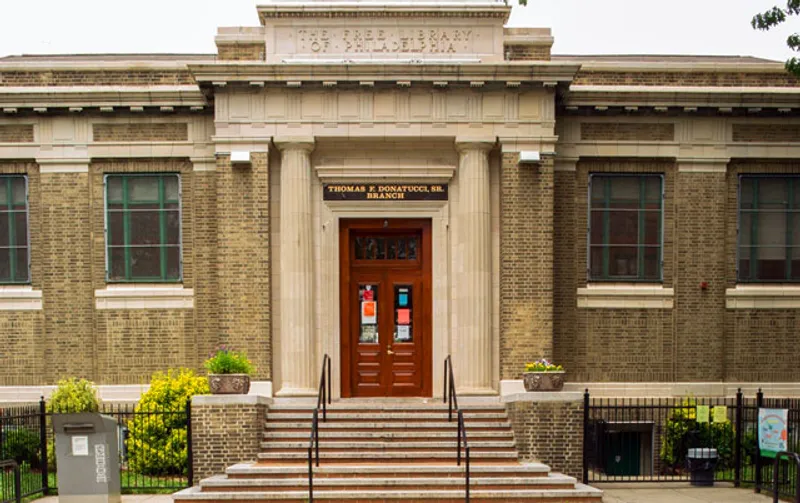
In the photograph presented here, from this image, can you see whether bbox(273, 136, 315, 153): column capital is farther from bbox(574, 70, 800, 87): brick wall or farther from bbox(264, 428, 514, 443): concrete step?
bbox(574, 70, 800, 87): brick wall

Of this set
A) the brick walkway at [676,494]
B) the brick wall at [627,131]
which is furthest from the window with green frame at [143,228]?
the brick walkway at [676,494]

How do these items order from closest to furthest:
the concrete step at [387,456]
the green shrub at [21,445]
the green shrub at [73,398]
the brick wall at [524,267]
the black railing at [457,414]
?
the black railing at [457,414]
the concrete step at [387,456]
the green shrub at [21,445]
the green shrub at [73,398]
the brick wall at [524,267]

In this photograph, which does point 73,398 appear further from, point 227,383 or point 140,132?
point 140,132

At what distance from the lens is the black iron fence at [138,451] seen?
12.6 m

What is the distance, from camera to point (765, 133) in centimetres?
1564

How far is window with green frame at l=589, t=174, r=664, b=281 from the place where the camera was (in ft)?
51.4

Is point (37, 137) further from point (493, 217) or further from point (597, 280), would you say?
point (597, 280)

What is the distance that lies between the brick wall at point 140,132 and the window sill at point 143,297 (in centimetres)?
314

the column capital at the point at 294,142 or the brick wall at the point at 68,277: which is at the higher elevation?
the column capital at the point at 294,142

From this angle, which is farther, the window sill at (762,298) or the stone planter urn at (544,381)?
the window sill at (762,298)

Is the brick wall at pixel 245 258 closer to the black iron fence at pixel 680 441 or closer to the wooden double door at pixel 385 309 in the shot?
the wooden double door at pixel 385 309

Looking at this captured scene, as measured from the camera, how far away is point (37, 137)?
1533 centimetres

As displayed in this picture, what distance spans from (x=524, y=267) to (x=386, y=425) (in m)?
4.11

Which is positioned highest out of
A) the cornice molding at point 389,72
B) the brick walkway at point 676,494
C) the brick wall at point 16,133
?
the cornice molding at point 389,72
